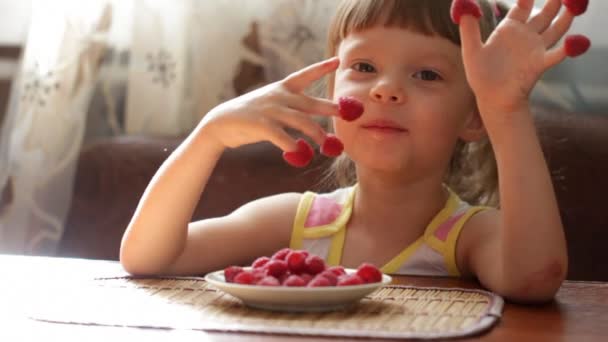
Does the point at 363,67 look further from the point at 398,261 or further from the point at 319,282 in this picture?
the point at 319,282

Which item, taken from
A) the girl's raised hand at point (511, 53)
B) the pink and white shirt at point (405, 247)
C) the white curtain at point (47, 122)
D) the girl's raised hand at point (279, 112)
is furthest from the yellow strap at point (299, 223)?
the white curtain at point (47, 122)

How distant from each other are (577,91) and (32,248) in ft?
3.94

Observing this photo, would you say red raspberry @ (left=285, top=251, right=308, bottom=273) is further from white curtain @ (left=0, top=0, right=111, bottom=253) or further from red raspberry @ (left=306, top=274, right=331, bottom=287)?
white curtain @ (left=0, top=0, right=111, bottom=253)

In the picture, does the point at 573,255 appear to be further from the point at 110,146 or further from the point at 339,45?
the point at 110,146

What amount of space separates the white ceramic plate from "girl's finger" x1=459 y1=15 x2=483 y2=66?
0.91 feet

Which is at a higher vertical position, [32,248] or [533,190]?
[533,190]

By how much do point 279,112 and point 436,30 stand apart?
15.2 inches

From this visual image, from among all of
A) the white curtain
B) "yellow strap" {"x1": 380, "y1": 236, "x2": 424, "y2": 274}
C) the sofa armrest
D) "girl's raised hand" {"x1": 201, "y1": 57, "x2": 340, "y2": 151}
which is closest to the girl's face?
"yellow strap" {"x1": 380, "y1": 236, "x2": 424, "y2": 274}

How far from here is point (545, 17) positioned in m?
0.98

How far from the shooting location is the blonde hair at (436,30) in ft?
4.04

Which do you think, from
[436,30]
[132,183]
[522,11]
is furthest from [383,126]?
[132,183]

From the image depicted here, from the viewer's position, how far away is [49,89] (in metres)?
2.01

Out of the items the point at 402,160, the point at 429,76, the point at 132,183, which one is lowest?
the point at 132,183

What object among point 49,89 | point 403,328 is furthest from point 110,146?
point 403,328
